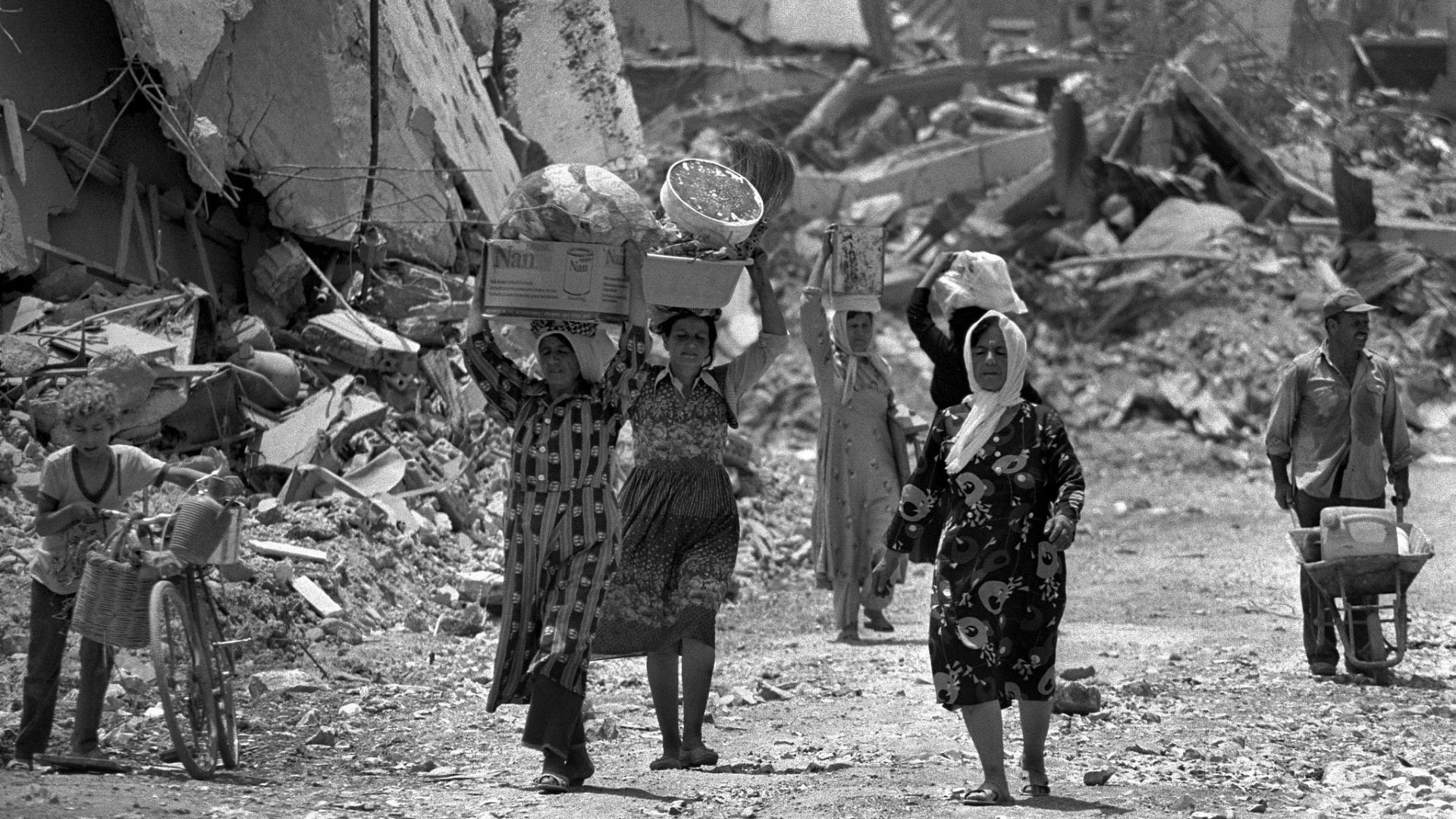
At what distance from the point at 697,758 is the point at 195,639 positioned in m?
1.58

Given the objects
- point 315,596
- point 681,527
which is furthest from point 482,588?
point 681,527

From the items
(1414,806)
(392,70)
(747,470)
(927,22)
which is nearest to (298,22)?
(392,70)

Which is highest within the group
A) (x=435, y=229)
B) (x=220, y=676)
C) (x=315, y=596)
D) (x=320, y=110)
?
(x=320, y=110)

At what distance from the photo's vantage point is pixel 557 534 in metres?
5.30

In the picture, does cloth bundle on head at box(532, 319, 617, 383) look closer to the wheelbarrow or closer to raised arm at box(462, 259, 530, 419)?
raised arm at box(462, 259, 530, 419)

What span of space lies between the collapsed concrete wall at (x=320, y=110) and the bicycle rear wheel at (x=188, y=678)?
4.56 meters

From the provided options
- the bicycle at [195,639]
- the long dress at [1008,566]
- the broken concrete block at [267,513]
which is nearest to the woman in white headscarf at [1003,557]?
the long dress at [1008,566]

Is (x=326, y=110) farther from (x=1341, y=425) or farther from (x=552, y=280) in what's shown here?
(x=1341, y=425)

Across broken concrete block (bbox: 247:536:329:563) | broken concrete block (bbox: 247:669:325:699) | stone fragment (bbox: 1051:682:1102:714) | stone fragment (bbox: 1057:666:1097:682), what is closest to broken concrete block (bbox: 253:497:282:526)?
broken concrete block (bbox: 247:536:329:563)

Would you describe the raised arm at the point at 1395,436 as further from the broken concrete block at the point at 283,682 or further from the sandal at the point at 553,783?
the broken concrete block at the point at 283,682

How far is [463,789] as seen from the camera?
5.35 meters

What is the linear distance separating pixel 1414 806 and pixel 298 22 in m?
7.38

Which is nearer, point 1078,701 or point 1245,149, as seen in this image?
point 1078,701

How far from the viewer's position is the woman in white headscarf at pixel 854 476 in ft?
27.6
